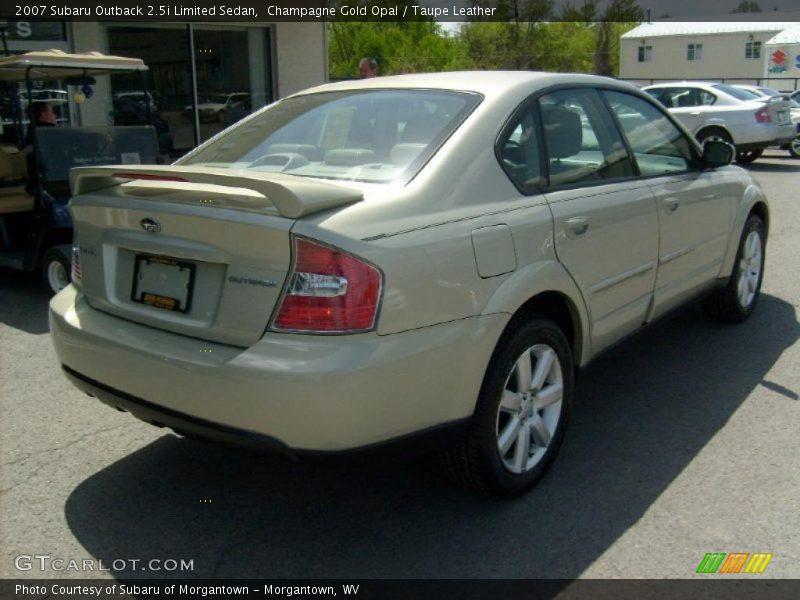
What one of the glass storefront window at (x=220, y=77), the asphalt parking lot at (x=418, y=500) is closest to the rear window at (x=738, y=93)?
the glass storefront window at (x=220, y=77)

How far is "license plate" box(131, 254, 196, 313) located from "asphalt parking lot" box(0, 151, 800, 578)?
613 millimetres

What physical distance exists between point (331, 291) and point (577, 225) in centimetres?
135

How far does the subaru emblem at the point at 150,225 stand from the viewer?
2.95 m

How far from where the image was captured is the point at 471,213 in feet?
9.93

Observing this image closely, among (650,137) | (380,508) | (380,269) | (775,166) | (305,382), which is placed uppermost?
(650,137)

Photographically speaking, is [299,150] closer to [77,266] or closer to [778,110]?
[77,266]

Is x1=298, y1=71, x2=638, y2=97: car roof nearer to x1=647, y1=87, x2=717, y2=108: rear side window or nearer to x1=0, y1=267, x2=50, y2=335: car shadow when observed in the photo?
x1=0, y1=267, x2=50, y2=335: car shadow

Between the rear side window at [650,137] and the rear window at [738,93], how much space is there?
12781 millimetres

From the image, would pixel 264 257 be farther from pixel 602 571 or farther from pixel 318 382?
pixel 602 571

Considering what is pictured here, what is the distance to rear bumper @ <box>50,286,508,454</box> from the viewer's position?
2592mm

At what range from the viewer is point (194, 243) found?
284 centimetres

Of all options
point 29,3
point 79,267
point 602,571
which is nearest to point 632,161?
point 602,571

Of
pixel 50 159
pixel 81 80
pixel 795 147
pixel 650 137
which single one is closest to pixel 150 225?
pixel 650 137

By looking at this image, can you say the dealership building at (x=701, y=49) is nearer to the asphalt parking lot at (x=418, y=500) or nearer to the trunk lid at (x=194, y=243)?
the asphalt parking lot at (x=418, y=500)
